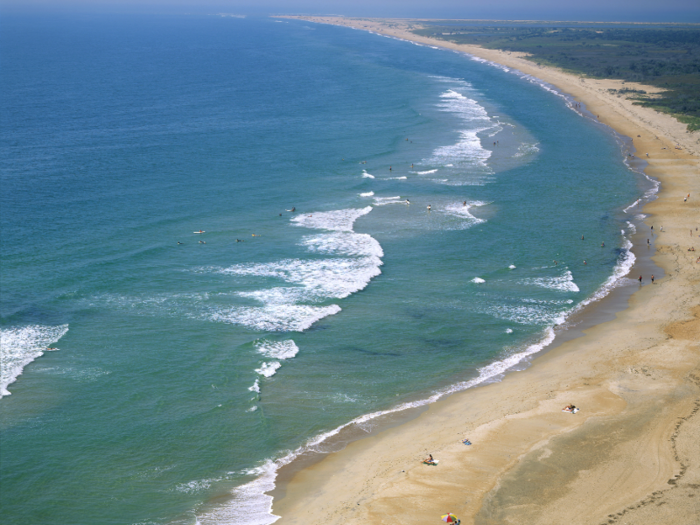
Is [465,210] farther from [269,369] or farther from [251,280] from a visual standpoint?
[269,369]

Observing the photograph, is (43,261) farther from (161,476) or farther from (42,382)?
(161,476)

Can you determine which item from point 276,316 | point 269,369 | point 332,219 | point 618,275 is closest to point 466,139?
point 332,219

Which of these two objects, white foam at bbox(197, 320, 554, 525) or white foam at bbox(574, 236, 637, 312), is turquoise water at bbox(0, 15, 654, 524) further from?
white foam at bbox(574, 236, 637, 312)

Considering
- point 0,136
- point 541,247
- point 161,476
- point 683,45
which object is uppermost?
point 683,45

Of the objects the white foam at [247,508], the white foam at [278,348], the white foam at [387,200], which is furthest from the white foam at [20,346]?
the white foam at [387,200]

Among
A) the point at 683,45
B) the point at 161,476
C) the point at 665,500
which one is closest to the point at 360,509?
the point at 161,476
